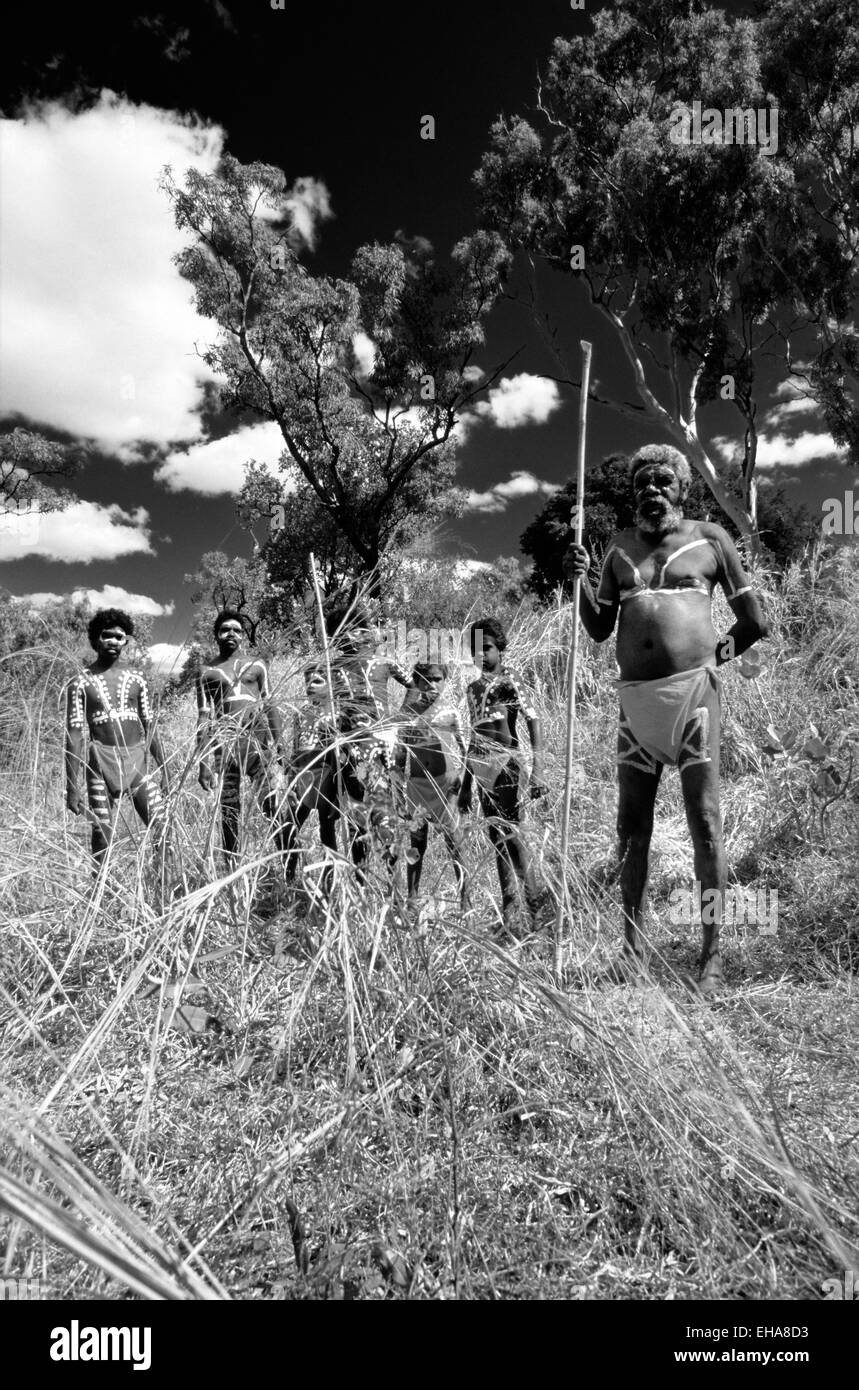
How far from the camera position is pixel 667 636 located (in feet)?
8.63

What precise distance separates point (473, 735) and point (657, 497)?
1320 mm

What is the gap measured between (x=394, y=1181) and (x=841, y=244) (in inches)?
545

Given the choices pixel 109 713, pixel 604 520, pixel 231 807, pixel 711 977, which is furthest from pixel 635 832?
pixel 604 520

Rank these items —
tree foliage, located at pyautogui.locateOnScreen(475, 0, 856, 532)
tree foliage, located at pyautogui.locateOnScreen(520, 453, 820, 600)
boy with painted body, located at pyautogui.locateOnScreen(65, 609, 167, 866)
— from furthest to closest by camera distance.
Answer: tree foliage, located at pyautogui.locateOnScreen(520, 453, 820, 600), tree foliage, located at pyautogui.locateOnScreen(475, 0, 856, 532), boy with painted body, located at pyautogui.locateOnScreen(65, 609, 167, 866)

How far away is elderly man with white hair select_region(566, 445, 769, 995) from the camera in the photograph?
254 centimetres

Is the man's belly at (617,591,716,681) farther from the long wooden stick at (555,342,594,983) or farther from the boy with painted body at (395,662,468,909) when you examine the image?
the boy with painted body at (395,662,468,909)

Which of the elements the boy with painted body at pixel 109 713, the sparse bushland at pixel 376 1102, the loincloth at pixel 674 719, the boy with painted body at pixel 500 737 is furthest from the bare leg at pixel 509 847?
the boy with painted body at pixel 109 713

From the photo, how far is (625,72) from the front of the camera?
11656mm

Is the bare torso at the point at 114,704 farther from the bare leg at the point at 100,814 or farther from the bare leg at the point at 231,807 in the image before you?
the bare leg at the point at 231,807

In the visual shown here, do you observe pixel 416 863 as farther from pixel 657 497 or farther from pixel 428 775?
pixel 657 497

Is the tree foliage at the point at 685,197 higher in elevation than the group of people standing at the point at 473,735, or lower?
higher

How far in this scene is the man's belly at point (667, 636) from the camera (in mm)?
2621

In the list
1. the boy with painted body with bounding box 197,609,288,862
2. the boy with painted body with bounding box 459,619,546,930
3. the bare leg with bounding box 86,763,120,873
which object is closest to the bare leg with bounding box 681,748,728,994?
the boy with painted body with bounding box 459,619,546,930

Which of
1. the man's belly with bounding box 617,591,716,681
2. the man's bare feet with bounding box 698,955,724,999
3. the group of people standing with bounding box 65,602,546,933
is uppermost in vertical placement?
the man's belly with bounding box 617,591,716,681
